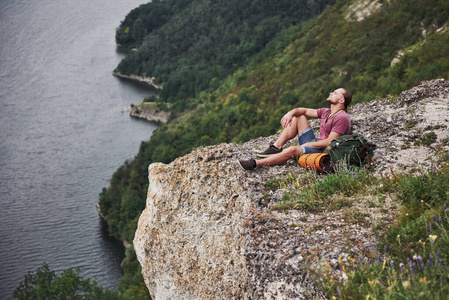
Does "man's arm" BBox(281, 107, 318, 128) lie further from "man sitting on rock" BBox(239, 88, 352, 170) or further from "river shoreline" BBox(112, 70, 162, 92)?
"river shoreline" BBox(112, 70, 162, 92)

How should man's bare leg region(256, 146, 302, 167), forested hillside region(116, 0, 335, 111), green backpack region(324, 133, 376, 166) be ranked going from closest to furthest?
1. green backpack region(324, 133, 376, 166)
2. man's bare leg region(256, 146, 302, 167)
3. forested hillside region(116, 0, 335, 111)

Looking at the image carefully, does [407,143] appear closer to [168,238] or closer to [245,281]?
[245,281]

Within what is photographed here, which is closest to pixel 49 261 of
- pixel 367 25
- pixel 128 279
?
pixel 128 279

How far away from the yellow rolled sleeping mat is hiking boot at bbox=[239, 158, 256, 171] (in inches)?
34.7

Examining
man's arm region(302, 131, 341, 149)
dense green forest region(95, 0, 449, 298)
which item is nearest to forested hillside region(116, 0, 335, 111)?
dense green forest region(95, 0, 449, 298)

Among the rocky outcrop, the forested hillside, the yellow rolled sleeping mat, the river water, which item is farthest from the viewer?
the forested hillside

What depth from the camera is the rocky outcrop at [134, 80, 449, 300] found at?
4.70 m

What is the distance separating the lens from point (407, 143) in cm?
699

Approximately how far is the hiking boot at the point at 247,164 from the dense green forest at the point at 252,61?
9.98 m

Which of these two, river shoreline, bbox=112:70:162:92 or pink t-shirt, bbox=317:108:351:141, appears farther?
river shoreline, bbox=112:70:162:92

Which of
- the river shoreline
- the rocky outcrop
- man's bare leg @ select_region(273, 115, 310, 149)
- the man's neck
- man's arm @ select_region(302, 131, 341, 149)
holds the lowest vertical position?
the river shoreline

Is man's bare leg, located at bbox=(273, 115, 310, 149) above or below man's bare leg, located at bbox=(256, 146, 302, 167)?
above

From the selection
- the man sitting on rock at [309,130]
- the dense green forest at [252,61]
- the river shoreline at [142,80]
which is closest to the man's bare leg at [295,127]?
the man sitting on rock at [309,130]

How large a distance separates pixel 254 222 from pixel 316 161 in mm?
1738
